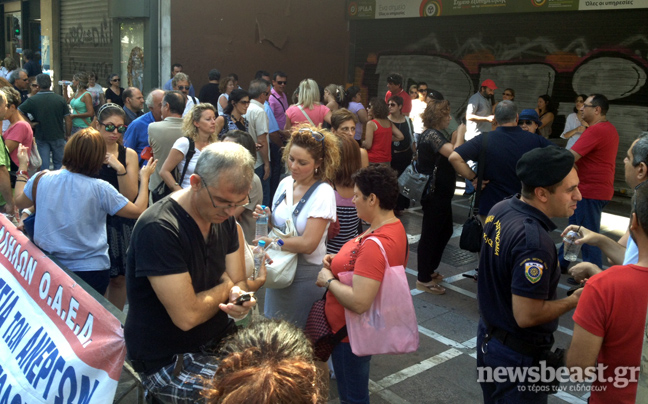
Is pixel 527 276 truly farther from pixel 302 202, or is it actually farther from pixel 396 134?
pixel 396 134

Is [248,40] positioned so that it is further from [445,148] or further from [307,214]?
[307,214]

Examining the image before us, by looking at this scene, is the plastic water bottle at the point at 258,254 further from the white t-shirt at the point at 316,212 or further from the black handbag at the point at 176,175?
the black handbag at the point at 176,175

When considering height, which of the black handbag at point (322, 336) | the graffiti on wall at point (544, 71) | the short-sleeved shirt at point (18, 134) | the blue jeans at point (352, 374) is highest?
the graffiti on wall at point (544, 71)

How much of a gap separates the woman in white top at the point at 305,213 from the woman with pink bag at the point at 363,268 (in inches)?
12.0

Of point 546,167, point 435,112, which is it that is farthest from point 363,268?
point 435,112

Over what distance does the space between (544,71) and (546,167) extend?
1034cm

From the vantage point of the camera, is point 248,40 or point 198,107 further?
point 248,40

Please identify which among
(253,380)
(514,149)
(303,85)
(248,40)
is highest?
(248,40)

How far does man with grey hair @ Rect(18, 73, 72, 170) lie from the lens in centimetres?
919

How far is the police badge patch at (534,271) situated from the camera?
8.52 feet

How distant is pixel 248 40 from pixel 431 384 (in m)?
12.9

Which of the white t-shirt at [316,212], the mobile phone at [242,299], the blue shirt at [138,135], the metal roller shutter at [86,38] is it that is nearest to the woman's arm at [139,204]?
the white t-shirt at [316,212]

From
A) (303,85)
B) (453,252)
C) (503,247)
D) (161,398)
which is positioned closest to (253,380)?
(161,398)

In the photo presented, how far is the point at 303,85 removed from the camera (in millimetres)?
8570
